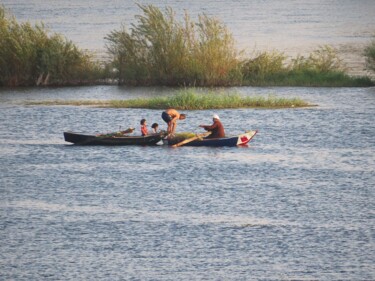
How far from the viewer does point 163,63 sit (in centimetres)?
5888

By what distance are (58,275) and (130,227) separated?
4550mm

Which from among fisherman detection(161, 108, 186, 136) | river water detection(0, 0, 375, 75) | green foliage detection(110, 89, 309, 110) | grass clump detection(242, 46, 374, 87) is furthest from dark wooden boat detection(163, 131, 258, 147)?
river water detection(0, 0, 375, 75)

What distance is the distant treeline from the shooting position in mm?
57906

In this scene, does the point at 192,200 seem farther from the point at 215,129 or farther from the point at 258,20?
the point at 258,20

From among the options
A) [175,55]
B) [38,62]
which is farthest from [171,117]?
[38,62]

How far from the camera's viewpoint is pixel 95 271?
2766cm

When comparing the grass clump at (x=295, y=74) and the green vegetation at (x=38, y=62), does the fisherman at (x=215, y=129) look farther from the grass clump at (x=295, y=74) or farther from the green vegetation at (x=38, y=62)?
the green vegetation at (x=38, y=62)

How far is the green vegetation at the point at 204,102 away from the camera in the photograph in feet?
166

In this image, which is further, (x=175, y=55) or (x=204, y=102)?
(x=175, y=55)

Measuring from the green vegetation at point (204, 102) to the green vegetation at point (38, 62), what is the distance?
7.04 metres

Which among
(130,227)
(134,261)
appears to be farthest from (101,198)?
(134,261)

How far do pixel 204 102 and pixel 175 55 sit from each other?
27.4 ft

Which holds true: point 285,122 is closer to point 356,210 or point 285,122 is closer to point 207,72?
point 207,72

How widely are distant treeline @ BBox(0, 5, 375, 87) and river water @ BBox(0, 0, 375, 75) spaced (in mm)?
6328
